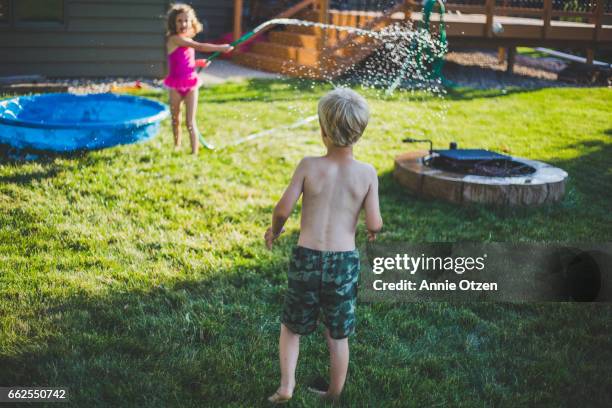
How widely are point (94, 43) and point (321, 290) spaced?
8.62 meters

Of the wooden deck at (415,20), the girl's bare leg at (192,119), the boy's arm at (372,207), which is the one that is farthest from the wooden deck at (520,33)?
the boy's arm at (372,207)

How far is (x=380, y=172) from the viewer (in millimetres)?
5668

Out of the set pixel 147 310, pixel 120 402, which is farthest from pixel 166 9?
pixel 120 402

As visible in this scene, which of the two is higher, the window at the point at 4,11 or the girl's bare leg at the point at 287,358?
the window at the point at 4,11

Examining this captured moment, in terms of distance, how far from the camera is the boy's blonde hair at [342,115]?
7.22 ft

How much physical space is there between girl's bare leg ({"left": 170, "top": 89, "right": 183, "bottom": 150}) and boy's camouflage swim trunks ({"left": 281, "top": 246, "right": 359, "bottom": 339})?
3.85 meters

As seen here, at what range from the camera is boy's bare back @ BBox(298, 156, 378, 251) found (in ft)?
7.54

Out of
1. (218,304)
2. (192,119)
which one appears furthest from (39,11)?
(218,304)

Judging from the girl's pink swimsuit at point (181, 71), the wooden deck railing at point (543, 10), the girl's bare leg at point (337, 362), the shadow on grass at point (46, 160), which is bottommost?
the girl's bare leg at point (337, 362)

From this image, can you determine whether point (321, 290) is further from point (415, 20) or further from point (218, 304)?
point (415, 20)

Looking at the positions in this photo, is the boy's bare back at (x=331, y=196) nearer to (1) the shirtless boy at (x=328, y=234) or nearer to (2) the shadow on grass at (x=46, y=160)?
(1) the shirtless boy at (x=328, y=234)

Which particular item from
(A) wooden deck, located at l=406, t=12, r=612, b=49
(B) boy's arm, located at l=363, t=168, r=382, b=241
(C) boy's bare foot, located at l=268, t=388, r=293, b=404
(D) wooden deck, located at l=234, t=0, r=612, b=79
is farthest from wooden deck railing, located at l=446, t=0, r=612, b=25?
(C) boy's bare foot, located at l=268, t=388, r=293, b=404

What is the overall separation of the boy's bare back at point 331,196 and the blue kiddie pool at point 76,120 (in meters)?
3.50

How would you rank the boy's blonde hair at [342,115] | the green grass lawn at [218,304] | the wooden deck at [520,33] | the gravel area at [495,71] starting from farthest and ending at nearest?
1. the gravel area at [495,71]
2. the wooden deck at [520,33]
3. the green grass lawn at [218,304]
4. the boy's blonde hair at [342,115]
